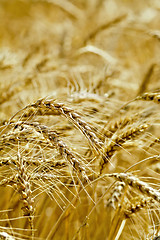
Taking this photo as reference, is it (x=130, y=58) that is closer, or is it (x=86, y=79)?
(x=86, y=79)

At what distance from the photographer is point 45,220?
1234mm

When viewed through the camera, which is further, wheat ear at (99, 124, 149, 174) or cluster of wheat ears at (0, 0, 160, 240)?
wheat ear at (99, 124, 149, 174)

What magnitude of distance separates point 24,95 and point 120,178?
1003 mm

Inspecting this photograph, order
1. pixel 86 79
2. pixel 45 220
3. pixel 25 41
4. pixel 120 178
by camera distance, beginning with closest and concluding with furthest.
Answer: pixel 120 178
pixel 45 220
pixel 86 79
pixel 25 41

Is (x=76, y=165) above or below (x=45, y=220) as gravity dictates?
above

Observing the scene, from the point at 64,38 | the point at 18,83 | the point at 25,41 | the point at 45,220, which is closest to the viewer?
the point at 45,220

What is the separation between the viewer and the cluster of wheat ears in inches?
33.8

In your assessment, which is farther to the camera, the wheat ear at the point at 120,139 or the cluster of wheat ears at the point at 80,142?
the wheat ear at the point at 120,139

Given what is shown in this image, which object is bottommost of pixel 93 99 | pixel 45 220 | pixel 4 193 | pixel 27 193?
pixel 45 220

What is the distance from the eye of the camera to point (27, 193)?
0.83m

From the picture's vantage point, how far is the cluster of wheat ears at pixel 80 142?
2.81 ft

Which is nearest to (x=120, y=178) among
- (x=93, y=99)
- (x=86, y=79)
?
(x=93, y=99)

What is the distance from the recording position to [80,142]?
3.55 ft

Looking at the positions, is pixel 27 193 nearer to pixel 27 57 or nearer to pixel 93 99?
pixel 93 99
